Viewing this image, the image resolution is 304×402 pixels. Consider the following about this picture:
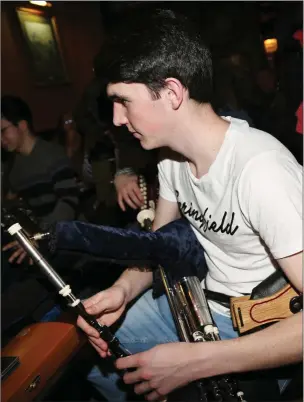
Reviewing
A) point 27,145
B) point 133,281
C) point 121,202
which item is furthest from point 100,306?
point 27,145

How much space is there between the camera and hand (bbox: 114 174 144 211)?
4.10 ft

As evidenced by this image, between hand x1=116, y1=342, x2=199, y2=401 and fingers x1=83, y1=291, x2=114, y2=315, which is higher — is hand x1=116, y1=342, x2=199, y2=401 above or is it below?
below

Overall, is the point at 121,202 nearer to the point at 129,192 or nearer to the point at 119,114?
the point at 129,192

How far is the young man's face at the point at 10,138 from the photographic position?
1.66 metres

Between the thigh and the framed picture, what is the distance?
1.15 m

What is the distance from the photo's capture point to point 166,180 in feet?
3.21

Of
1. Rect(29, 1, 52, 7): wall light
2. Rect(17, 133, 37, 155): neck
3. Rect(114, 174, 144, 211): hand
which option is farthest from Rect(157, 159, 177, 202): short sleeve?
Rect(29, 1, 52, 7): wall light

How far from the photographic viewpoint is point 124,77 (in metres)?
0.72

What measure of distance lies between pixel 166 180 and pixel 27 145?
942 millimetres

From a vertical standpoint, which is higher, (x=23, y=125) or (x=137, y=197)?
(x=23, y=125)

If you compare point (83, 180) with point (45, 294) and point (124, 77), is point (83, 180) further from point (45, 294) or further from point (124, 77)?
point (124, 77)

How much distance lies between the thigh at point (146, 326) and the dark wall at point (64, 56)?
3.45 feet

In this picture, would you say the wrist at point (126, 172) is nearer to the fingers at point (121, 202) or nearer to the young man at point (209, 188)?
the fingers at point (121, 202)

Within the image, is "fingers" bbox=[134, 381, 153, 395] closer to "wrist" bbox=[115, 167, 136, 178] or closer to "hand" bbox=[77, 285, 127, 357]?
"hand" bbox=[77, 285, 127, 357]
